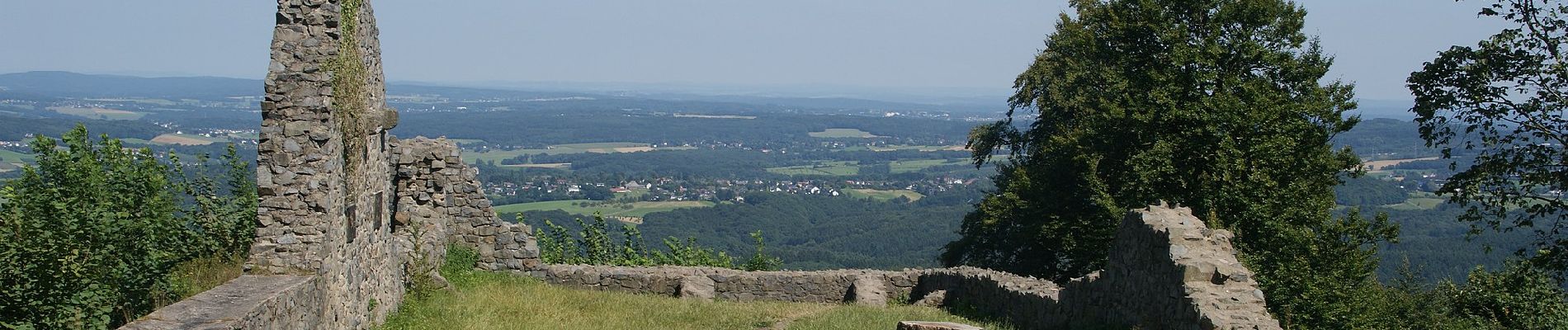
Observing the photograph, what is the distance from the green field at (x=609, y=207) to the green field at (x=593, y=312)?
52.8 m

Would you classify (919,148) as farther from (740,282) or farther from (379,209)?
(379,209)

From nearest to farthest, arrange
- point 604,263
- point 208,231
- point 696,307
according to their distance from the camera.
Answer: point 208,231, point 696,307, point 604,263

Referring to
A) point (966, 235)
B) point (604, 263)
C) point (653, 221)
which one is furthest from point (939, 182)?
point (604, 263)

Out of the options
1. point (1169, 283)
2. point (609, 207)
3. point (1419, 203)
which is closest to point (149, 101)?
point (609, 207)

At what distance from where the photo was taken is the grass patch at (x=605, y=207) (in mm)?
75375

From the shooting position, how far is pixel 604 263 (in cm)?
2303

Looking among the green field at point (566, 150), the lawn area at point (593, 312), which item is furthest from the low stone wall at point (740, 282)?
the green field at point (566, 150)

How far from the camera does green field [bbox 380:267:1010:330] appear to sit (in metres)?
13.5

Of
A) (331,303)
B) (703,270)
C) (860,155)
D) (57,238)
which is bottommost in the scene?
(860,155)

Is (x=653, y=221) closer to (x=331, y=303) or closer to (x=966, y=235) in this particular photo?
(x=966, y=235)

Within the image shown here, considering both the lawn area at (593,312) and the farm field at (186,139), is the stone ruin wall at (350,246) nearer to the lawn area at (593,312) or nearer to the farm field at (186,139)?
the lawn area at (593,312)

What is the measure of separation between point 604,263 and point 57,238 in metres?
14.0

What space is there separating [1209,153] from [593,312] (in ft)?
40.7

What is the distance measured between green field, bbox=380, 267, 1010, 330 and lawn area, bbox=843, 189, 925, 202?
89860 millimetres
